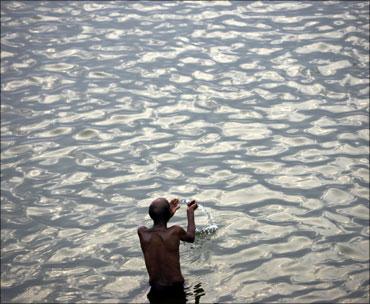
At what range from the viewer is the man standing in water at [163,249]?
8.88m

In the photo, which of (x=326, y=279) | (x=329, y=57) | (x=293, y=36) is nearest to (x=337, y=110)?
(x=329, y=57)

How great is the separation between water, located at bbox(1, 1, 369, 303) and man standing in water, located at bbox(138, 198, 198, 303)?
383 millimetres

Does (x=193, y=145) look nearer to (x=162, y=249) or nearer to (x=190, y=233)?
(x=190, y=233)

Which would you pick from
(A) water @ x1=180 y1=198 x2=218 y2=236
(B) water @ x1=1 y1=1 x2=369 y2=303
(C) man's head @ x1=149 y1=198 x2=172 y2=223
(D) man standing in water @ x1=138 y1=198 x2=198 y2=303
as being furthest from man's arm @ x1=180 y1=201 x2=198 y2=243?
(A) water @ x1=180 y1=198 x2=218 y2=236

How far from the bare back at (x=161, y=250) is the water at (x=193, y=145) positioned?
582mm

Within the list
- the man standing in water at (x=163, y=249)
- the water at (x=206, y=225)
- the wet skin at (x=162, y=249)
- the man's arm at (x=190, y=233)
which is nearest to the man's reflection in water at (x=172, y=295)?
the man standing in water at (x=163, y=249)

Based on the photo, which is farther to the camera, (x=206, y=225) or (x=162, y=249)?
(x=206, y=225)

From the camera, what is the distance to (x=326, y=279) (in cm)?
980

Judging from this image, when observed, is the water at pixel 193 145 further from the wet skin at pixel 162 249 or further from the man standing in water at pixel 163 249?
the wet skin at pixel 162 249

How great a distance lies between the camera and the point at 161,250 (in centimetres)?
888

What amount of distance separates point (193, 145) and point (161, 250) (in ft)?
16.3

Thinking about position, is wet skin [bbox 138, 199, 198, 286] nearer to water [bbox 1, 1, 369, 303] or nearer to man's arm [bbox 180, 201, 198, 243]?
man's arm [bbox 180, 201, 198, 243]

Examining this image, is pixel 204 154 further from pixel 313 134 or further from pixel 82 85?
pixel 82 85

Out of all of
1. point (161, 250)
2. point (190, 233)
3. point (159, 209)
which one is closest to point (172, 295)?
point (161, 250)
